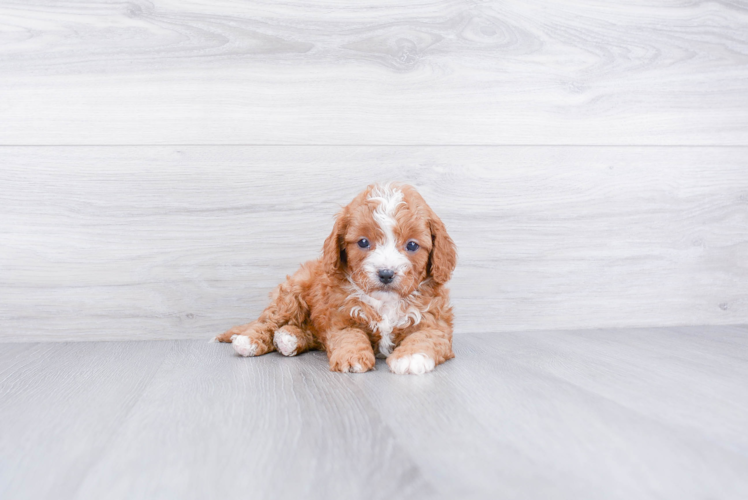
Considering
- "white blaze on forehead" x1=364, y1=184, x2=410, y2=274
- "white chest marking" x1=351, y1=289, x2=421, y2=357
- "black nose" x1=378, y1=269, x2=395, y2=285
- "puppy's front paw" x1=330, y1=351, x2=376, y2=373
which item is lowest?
"puppy's front paw" x1=330, y1=351, x2=376, y2=373

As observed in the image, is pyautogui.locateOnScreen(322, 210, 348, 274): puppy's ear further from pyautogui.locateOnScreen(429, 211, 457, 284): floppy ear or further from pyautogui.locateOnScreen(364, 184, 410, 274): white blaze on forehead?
pyautogui.locateOnScreen(429, 211, 457, 284): floppy ear

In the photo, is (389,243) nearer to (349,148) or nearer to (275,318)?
(275,318)

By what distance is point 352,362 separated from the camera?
5.58 ft

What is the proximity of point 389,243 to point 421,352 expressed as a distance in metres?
0.37

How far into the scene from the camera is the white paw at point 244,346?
1948 millimetres

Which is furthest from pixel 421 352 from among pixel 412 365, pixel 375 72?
pixel 375 72

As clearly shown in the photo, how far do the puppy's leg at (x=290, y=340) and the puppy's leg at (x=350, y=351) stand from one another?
0.18 meters

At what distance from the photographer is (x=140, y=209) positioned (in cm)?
234

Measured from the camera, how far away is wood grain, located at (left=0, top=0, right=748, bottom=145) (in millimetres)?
2301

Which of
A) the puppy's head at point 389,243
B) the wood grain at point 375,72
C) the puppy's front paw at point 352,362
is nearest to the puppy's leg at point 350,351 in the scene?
the puppy's front paw at point 352,362

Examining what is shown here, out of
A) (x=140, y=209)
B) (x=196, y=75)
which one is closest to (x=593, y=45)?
(x=196, y=75)

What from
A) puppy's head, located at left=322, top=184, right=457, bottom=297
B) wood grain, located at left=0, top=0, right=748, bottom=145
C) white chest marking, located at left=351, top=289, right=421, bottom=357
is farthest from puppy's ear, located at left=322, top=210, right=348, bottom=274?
wood grain, located at left=0, top=0, right=748, bottom=145

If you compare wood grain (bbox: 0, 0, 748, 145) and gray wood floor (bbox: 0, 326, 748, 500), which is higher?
wood grain (bbox: 0, 0, 748, 145)

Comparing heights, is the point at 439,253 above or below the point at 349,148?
below
